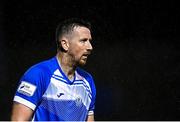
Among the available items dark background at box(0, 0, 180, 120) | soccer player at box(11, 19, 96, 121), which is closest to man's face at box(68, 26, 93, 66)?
soccer player at box(11, 19, 96, 121)

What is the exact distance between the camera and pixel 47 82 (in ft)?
10.6

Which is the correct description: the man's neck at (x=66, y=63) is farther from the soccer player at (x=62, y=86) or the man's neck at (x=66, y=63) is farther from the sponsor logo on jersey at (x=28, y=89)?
the sponsor logo on jersey at (x=28, y=89)

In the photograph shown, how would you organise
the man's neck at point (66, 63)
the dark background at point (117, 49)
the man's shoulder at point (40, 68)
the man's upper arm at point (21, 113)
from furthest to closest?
the dark background at point (117, 49), the man's neck at point (66, 63), the man's shoulder at point (40, 68), the man's upper arm at point (21, 113)

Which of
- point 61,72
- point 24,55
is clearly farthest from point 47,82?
point 24,55

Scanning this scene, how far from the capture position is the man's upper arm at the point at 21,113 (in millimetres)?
3072

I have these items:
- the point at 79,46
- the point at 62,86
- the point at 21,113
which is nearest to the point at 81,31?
the point at 79,46

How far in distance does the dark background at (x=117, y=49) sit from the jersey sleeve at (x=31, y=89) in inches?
72.4

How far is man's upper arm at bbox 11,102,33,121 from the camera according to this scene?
10.1 feet

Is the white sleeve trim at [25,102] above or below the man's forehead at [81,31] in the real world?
below

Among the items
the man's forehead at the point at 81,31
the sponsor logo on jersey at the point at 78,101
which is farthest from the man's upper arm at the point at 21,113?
the man's forehead at the point at 81,31

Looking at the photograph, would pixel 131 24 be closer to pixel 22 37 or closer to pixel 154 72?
pixel 154 72

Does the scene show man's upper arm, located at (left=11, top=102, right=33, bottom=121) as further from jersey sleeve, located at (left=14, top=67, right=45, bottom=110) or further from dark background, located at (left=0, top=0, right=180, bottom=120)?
dark background, located at (left=0, top=0, right=180, bottom=120)

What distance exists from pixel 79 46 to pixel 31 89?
0.45 metres

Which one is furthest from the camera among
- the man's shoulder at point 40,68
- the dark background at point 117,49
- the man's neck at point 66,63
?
the dark background at point 117,49
